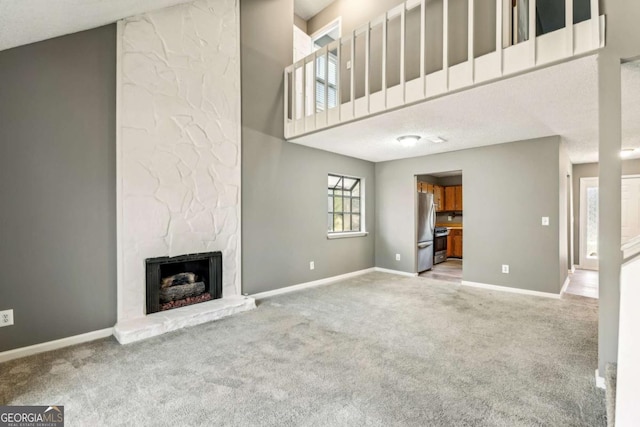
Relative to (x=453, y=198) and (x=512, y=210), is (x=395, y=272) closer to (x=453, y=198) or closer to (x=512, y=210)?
(x=512, y=210)

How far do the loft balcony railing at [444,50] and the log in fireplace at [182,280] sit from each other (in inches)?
82.9

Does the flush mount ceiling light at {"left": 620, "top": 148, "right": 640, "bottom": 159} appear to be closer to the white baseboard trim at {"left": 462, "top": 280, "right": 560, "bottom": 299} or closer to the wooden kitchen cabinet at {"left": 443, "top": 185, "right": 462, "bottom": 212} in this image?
the white baseboard trim at {"left": 462, "top": 280, "right": 560, "bottom": 299}

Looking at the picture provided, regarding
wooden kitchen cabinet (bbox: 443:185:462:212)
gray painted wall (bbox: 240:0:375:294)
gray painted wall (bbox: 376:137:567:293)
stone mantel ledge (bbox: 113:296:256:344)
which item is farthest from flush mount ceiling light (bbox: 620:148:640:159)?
stone mantel ledge (bbox: 113:296:256:344)

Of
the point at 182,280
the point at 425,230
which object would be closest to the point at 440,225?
the point at 425,230

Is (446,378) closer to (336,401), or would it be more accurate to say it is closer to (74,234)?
(336,401)

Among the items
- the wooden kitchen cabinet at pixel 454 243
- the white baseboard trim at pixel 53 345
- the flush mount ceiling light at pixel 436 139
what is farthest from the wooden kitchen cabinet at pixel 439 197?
the white baseboard trim at pixel 53 345

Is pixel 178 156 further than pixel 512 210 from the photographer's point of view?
No

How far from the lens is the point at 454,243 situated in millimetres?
7512

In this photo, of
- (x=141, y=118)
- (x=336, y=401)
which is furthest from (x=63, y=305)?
(x=336, y=401)

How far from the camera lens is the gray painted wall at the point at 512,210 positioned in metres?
3.95

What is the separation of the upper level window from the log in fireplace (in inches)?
86.7

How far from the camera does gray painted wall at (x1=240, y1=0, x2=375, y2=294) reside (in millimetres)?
3947

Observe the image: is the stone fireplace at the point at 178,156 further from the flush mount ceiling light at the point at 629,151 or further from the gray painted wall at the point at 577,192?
the gray painted wall at the point at 577,192

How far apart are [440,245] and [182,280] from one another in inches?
224
